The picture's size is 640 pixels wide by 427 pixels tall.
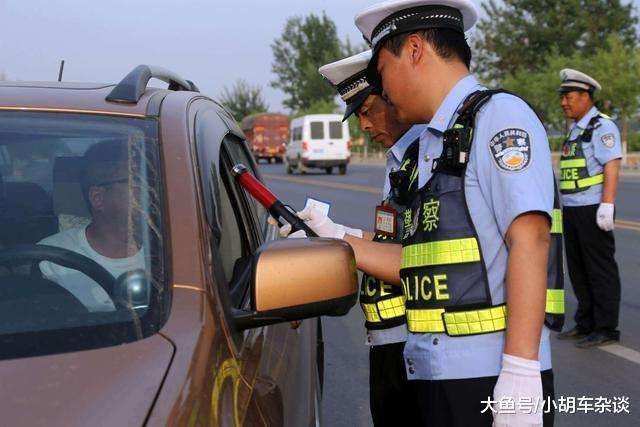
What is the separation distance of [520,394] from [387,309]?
2.74ft

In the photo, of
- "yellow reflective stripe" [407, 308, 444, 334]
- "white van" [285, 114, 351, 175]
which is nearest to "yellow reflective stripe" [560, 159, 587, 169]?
"yellow reflective stripe" [407, 308, 444, 334]

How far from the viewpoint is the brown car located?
60.5 inches

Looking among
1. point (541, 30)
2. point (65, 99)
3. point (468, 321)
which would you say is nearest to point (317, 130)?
point (541, 30)

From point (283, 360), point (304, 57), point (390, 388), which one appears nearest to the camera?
point (283, 360)

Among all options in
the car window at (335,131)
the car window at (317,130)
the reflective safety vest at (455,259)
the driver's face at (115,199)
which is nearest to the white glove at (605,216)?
the reflective safety vest at (455,259)

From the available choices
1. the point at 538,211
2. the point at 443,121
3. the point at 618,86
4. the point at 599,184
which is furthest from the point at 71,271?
the point at 618,86

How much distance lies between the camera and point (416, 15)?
2.08 m

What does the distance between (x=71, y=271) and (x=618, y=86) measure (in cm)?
3256

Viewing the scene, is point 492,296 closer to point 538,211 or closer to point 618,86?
point 538,211

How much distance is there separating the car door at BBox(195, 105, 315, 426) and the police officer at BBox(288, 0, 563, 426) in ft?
1.29

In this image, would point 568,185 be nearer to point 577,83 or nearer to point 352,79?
point 577,83

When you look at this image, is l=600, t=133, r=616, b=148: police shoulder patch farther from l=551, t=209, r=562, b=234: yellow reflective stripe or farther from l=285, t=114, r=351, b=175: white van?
l=285, t=114, r=351, b=175: white van

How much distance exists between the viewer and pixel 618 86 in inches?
1246

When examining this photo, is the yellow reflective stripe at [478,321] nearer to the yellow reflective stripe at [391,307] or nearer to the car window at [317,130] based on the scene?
the yellow reflective stripe at [391,307]
